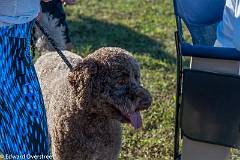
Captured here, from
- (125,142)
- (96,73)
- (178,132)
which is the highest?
(96,73)

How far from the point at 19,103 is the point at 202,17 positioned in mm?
1503

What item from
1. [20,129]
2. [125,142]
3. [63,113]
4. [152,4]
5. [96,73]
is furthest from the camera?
[152,4]

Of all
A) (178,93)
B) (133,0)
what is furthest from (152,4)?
(178,93)

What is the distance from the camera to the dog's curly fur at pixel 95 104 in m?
2.86

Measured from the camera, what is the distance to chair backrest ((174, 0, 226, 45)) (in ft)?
11.1

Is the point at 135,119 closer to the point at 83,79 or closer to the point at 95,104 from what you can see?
the point at 95,104

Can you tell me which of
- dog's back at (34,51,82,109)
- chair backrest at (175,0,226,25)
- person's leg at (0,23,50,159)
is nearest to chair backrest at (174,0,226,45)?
chair backrest at (175,0,226,25)

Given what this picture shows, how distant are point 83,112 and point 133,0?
4946 mm

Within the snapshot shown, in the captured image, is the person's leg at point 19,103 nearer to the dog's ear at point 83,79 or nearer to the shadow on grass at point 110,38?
the dog's ear at point 83,79

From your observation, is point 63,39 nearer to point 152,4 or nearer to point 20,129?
point 20,129

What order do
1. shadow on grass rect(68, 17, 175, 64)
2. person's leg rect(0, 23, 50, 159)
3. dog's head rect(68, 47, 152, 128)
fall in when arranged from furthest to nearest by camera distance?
shadow on grass rect(68, 17, 175, 64) < dog's head rect(68, 47, 152, 128) < person's leg rect(0, 23, 50, 159)

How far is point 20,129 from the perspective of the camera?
8.36 ft

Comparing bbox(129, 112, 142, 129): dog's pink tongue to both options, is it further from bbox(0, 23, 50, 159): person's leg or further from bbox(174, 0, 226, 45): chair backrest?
bbox(174, 0, 226, 45): chair backrest

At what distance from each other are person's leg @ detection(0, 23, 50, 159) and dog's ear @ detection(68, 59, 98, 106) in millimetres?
333
